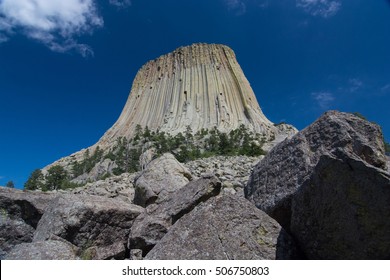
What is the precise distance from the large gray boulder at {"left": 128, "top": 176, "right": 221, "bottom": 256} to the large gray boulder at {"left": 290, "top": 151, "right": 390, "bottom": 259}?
2348 mm

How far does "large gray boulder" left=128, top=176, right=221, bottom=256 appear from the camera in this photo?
5656 millimetres

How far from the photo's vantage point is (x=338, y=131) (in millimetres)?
4570

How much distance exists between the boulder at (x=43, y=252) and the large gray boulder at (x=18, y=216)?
8.39ft

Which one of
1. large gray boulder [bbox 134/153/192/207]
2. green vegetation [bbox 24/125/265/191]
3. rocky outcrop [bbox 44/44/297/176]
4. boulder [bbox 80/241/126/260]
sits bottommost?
boulder [bbox 80/241/126/260]

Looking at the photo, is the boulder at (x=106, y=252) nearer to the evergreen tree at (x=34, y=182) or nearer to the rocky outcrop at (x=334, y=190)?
the rocky outcrop at (x=334, y=190)

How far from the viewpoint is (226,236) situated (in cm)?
410

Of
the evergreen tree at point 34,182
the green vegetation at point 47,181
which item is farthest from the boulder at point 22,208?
the evergreen tree at point 34,182

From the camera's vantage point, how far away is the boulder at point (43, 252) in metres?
4.71

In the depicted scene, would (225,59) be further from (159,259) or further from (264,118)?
(159,259)

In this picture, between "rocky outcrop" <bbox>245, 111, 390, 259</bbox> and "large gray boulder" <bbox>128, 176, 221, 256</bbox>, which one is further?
"large gray boulder" <bbox>128, 176, 221, 256</bbox>

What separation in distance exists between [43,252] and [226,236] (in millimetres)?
2691

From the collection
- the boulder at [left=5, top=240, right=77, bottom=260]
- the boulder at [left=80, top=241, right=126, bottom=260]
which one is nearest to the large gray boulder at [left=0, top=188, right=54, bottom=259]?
the boulder at [left=80, top=241, right=126, bottom=260]

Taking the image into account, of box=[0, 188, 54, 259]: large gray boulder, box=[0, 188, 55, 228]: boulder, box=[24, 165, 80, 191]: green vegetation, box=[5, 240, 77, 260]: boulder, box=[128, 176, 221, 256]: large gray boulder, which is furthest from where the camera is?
box=[24, 165, 80, 191]: green vegetation

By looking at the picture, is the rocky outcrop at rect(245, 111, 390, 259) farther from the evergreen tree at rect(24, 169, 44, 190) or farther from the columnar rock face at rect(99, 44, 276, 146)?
the columnar rock face at rect(99, 44, 276, 146)
